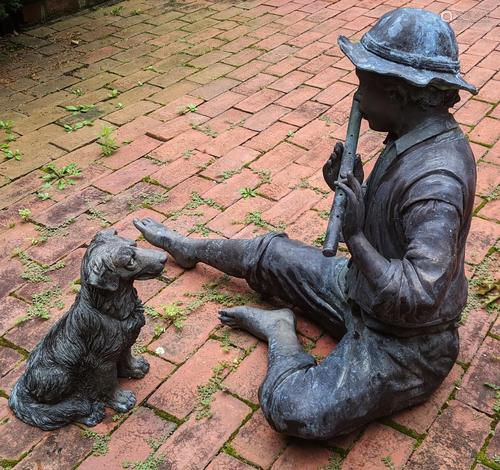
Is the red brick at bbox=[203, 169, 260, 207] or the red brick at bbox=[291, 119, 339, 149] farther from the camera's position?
the red brick at bbox=[291, 119, 339, 149]

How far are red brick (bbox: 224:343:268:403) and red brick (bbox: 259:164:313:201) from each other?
158 centimetres

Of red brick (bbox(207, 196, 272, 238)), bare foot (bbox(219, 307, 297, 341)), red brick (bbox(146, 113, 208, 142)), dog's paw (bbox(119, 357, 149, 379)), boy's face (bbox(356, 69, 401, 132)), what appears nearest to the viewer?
boy's face (bbox(356, 69, 401, 132))

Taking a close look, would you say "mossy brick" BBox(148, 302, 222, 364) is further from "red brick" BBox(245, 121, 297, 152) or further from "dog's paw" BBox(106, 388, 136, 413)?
"red brick" BBox(245, 121, 297, 152)

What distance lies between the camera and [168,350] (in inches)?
138

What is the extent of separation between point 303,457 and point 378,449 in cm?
37

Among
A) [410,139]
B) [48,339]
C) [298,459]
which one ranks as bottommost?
[298,459]

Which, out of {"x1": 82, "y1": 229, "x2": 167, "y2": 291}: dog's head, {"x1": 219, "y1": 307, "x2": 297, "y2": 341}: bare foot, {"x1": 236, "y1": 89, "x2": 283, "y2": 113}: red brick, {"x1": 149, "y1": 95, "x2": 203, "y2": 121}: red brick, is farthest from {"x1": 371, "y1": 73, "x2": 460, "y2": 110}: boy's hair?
{"x1": 149, "y1": 95, "x2": 203, "y2": 121}: red brick

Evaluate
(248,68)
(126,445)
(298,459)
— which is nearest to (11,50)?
(248,68)

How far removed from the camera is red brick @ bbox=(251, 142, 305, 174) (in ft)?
16.6

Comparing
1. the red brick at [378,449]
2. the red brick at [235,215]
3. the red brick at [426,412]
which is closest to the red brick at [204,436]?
the red brick at [378,449]

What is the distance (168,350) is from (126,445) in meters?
0.65

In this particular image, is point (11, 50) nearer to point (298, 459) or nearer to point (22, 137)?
point (22, 137)

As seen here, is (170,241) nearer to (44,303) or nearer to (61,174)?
(44,303)

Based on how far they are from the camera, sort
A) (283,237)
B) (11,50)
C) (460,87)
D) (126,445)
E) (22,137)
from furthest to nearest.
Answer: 1. (11,50)
2. (22,137)
3. (283,237)
4. (126,445)
5. (460,87)
